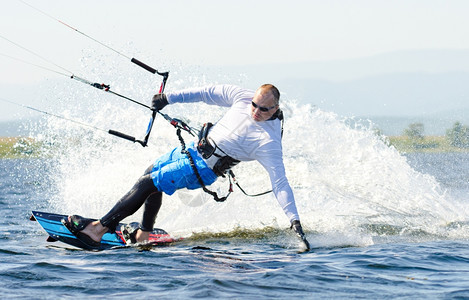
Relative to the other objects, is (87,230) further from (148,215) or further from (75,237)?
(148,215)

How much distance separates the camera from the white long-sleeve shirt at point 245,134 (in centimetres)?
842

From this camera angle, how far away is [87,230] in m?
9.48

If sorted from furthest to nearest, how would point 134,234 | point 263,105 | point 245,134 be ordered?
point 134,234 < point 245,134 < point 263,105

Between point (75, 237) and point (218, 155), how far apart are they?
7.91ft

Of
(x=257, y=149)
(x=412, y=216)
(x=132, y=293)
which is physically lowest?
(x=132, y=293)

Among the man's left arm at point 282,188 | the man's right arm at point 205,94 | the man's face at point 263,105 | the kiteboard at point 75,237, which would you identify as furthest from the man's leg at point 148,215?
the man's face at point 263,105

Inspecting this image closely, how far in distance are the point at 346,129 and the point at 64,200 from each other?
20.1 feet

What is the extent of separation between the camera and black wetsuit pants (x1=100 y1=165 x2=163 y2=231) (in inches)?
362

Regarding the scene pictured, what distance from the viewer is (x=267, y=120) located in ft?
28.0

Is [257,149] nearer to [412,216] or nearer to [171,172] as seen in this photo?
[171,172]

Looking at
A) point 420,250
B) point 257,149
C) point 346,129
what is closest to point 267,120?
point 257,149

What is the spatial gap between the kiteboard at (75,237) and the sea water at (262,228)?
0.52 feet

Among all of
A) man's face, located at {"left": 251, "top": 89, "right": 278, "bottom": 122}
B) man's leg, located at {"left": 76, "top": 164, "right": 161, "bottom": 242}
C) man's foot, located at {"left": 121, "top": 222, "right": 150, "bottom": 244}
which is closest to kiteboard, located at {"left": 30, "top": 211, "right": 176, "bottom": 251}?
man's foot, located at {"left": 121, "top": 222, "right": 150, "bottom": 244}

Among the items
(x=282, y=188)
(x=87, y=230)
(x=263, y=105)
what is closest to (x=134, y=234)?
(x=87, y=230)
